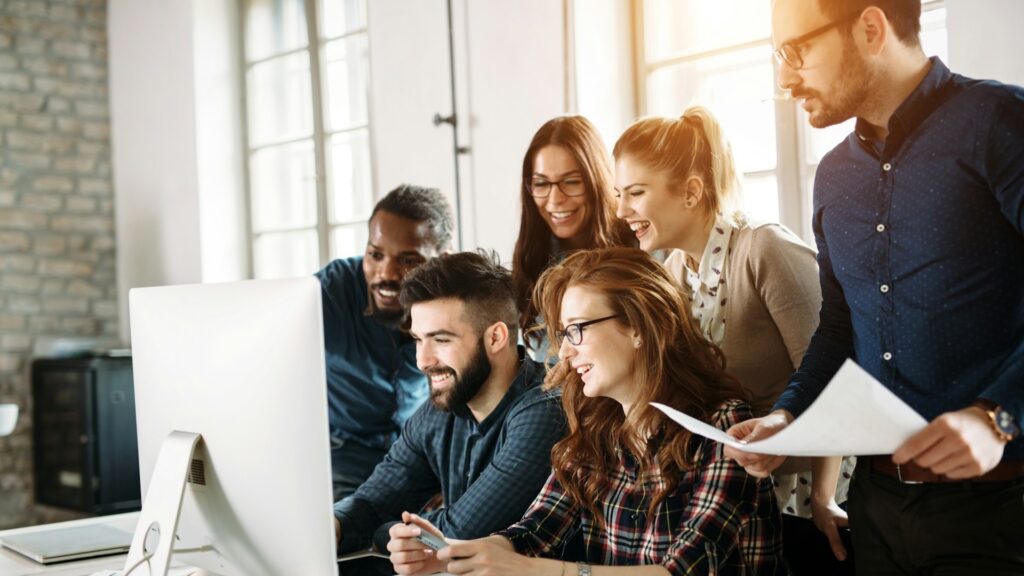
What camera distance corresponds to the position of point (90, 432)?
534 cm

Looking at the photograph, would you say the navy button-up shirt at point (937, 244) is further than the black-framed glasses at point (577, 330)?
No

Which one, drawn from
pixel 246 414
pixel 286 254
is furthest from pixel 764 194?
pixel 286 254

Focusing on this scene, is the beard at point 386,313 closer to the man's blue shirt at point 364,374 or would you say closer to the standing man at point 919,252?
the man's blue shirt at point 364,374

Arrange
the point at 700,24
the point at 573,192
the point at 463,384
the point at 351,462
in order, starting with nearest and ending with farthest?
the point at 463,384 → the point at 573,192 → the point at 351,462 → the point at 700,24

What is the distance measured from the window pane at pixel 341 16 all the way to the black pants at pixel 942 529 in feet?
13.4

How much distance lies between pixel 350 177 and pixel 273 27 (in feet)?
3.55

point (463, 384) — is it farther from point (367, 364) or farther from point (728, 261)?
point (367, 364)

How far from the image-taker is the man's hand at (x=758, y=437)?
4.91ft

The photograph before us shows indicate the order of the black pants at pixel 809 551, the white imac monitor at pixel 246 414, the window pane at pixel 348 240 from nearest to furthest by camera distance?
the white imac monitor at pixel 246 414 < the black pants at pixel 809 551 < the window pane at pixel 348 240

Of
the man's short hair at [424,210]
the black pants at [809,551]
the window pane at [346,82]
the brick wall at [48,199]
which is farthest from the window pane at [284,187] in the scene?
the black pants at [809,551]

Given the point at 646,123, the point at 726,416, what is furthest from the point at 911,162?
the point at 646,123

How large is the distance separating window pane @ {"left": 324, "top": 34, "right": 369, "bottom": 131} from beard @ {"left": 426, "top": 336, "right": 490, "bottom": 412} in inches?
126

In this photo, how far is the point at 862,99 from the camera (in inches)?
60.3

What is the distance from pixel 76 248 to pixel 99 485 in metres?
1.41
